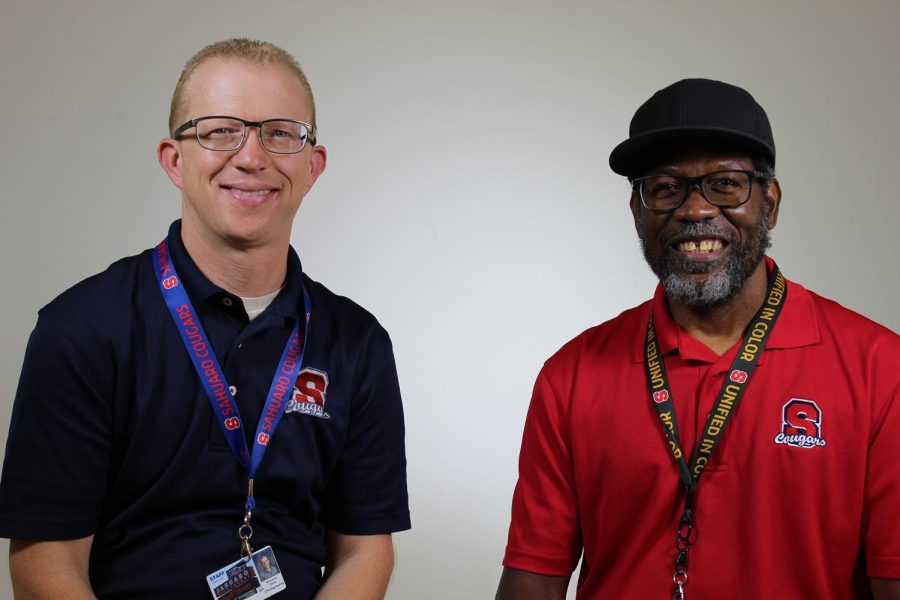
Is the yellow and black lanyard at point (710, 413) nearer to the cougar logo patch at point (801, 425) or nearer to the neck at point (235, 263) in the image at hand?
the cougar logo patch at point (801, 425)

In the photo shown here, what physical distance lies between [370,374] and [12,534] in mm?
755

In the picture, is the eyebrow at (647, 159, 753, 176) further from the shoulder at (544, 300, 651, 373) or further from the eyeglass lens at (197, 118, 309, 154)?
the eyeglass lens at (197, 118, 309, 154)

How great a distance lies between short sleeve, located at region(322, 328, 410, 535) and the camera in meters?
2.44

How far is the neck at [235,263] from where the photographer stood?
2.29 meters

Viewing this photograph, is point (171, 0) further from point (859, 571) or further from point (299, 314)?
point (859, 571)

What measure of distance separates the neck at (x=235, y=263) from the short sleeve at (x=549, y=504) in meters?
0.64

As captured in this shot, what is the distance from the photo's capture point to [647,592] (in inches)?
89.6

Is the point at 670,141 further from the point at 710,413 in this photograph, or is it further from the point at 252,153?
the point at 252,153

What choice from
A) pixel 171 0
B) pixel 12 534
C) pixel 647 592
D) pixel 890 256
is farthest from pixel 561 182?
pixel 12 534

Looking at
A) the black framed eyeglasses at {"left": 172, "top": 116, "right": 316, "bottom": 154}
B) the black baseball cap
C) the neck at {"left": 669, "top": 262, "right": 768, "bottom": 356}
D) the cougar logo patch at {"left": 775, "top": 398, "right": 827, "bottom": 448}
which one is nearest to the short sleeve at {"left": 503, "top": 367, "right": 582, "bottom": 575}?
the neck at {"left": 669, "top": 262, "right": 768, "bottom": 356}

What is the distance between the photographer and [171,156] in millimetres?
2309

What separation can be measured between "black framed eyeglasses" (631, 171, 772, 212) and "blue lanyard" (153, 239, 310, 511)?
0.83 m

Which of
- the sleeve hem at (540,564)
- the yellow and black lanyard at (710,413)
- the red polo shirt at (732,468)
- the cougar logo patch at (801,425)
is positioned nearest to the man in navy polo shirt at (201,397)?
the sleeve hem at (540,564)

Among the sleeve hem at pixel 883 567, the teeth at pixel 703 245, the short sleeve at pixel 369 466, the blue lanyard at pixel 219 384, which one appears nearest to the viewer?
the sleeve hem at pixel 883 567
